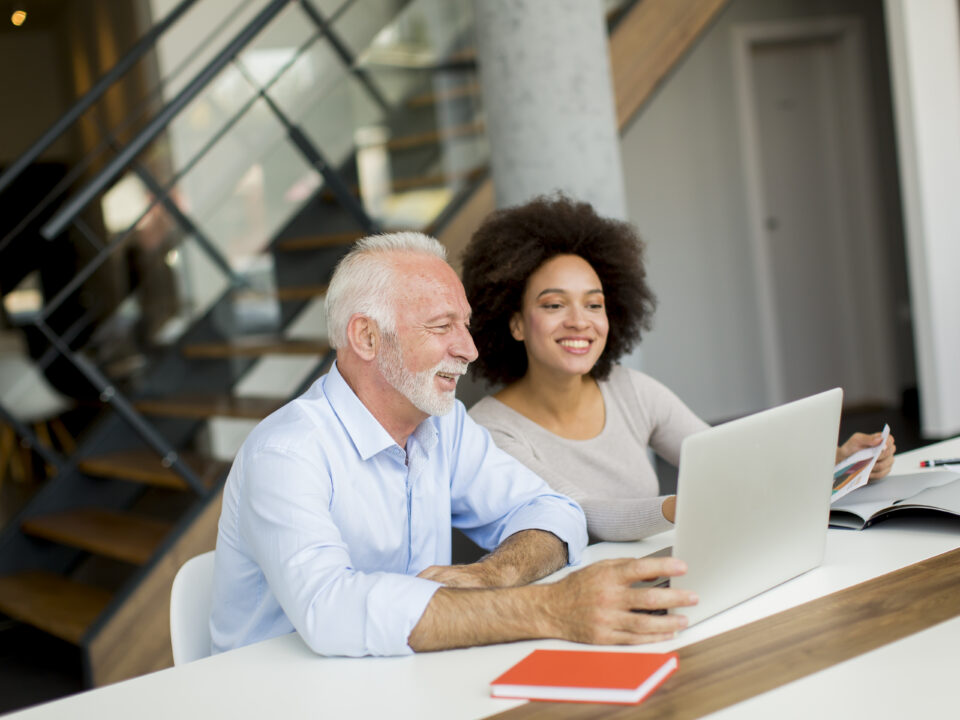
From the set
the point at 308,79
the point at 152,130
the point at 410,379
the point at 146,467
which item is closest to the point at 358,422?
the point at 410,379

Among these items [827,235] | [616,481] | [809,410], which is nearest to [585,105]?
[616,481]

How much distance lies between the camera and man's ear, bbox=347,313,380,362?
1746mm

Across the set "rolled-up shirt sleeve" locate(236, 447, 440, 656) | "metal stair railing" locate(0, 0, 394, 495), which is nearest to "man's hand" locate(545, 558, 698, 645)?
"rolled-up shirt sleeve" locate(236, 447, 440, 656)

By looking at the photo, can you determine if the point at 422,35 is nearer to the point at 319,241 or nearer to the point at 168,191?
the point at 319,241

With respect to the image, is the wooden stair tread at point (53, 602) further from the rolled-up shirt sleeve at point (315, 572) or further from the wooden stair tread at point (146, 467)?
the rolled-up shirt sleeve at point (315, 572)

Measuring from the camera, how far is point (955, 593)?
52.7 inches

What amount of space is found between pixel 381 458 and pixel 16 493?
3664 millimetres

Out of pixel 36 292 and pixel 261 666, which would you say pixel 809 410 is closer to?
pixel 261 666

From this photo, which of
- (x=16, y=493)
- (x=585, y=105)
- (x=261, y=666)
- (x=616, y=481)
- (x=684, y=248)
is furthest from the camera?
(x=684, y=248)

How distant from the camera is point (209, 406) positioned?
12.5 feet

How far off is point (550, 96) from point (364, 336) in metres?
1.45

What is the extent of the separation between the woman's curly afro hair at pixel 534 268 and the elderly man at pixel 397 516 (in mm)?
586

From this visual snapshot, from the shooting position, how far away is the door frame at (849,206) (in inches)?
250

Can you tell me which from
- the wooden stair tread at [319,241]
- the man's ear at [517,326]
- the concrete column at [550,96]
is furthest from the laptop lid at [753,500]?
the wooden stair tread at [319,241]
